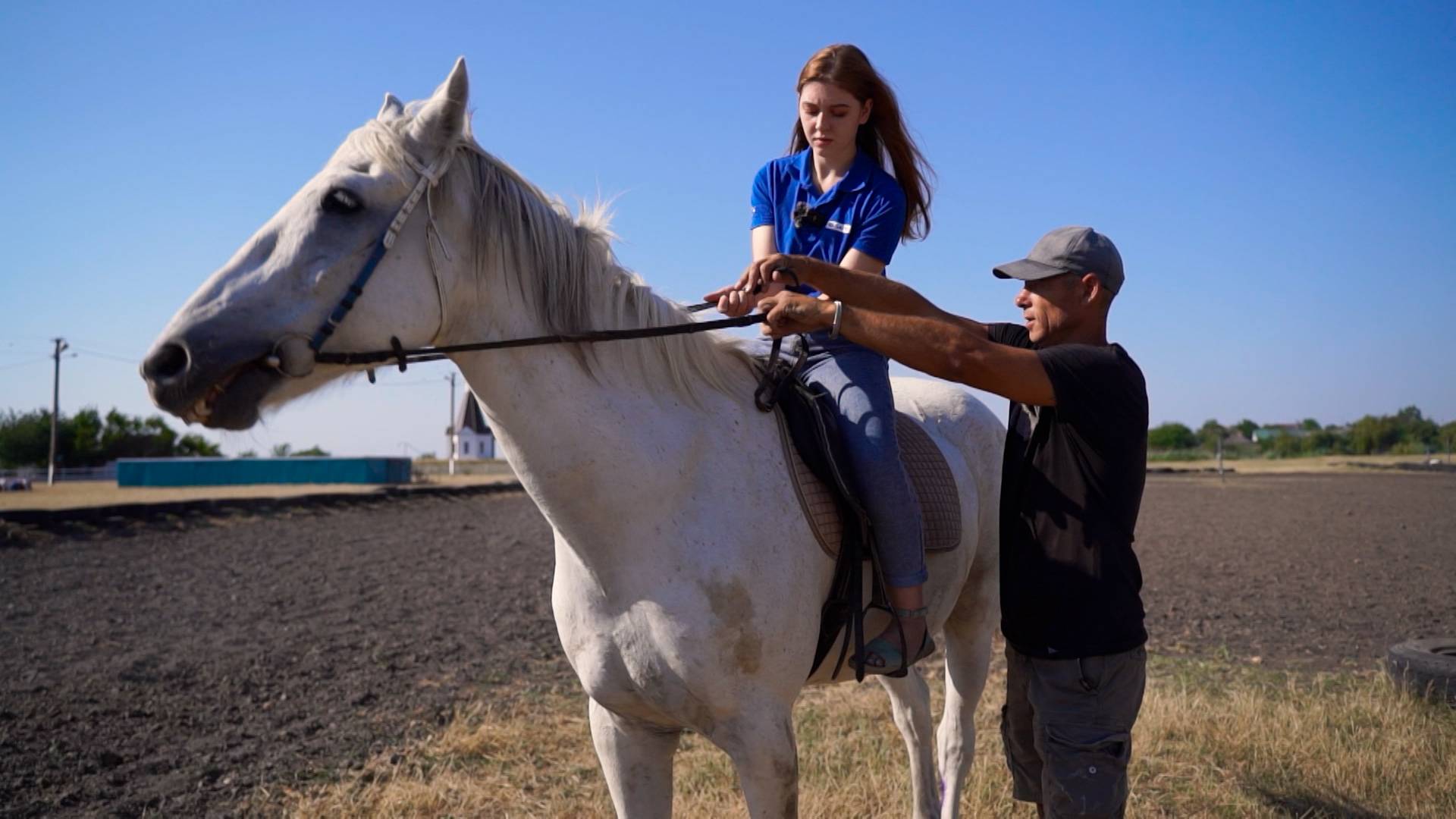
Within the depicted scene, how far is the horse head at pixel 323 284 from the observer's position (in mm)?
1963

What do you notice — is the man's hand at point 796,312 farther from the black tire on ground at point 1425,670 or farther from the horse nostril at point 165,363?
the black tire on ground at point 1425,670

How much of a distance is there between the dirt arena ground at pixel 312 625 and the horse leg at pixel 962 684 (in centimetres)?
338

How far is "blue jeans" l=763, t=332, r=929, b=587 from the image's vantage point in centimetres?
262

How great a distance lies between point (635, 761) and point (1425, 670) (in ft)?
17.1

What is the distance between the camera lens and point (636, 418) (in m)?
2.42

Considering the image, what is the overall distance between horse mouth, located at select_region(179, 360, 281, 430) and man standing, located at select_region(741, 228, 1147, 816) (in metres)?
1.23

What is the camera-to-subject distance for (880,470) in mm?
2615

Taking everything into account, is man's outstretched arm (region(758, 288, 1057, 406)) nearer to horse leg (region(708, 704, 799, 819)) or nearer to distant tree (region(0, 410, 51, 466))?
horse leg (region(708, 704, 799, 819))

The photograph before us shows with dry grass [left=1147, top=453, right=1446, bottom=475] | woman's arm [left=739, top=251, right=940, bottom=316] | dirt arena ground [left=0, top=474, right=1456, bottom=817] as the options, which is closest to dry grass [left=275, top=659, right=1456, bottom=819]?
dirt arena ground [left=0, top=474, right=1456, bottom=817]

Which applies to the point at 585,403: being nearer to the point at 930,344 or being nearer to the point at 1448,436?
the point at 930,344

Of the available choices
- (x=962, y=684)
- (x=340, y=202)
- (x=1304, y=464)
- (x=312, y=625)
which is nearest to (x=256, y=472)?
(x=312, y=625)

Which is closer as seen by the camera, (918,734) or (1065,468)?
(1065,468)

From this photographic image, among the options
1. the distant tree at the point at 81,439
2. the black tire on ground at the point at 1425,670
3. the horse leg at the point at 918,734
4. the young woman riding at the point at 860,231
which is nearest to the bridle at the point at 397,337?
the young woman riding at the point at 860,231

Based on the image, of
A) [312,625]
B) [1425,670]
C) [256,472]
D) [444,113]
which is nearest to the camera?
[444,113]
